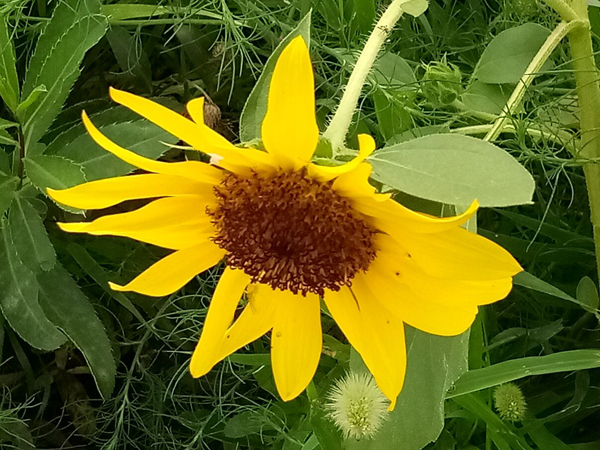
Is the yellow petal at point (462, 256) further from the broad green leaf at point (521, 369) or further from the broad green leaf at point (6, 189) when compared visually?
the broad green leaf at point (6, 189)

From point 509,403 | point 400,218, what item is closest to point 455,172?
point 400,218

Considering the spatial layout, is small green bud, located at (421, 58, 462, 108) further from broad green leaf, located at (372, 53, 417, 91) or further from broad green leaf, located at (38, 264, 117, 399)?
broad green leaf, located at (38, 264, 117, 399)

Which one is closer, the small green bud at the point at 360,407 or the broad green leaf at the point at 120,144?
the small green bud at the point at 360,407

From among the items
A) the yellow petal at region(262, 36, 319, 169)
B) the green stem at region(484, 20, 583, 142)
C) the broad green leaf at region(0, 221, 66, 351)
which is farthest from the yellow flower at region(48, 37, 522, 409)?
the broad green leaf at region(0, 221, 66, 351)

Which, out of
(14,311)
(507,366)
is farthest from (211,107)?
(507,366)

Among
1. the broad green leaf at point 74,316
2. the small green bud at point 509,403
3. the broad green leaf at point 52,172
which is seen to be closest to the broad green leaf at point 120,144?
the broad green leaf at point 52,172
